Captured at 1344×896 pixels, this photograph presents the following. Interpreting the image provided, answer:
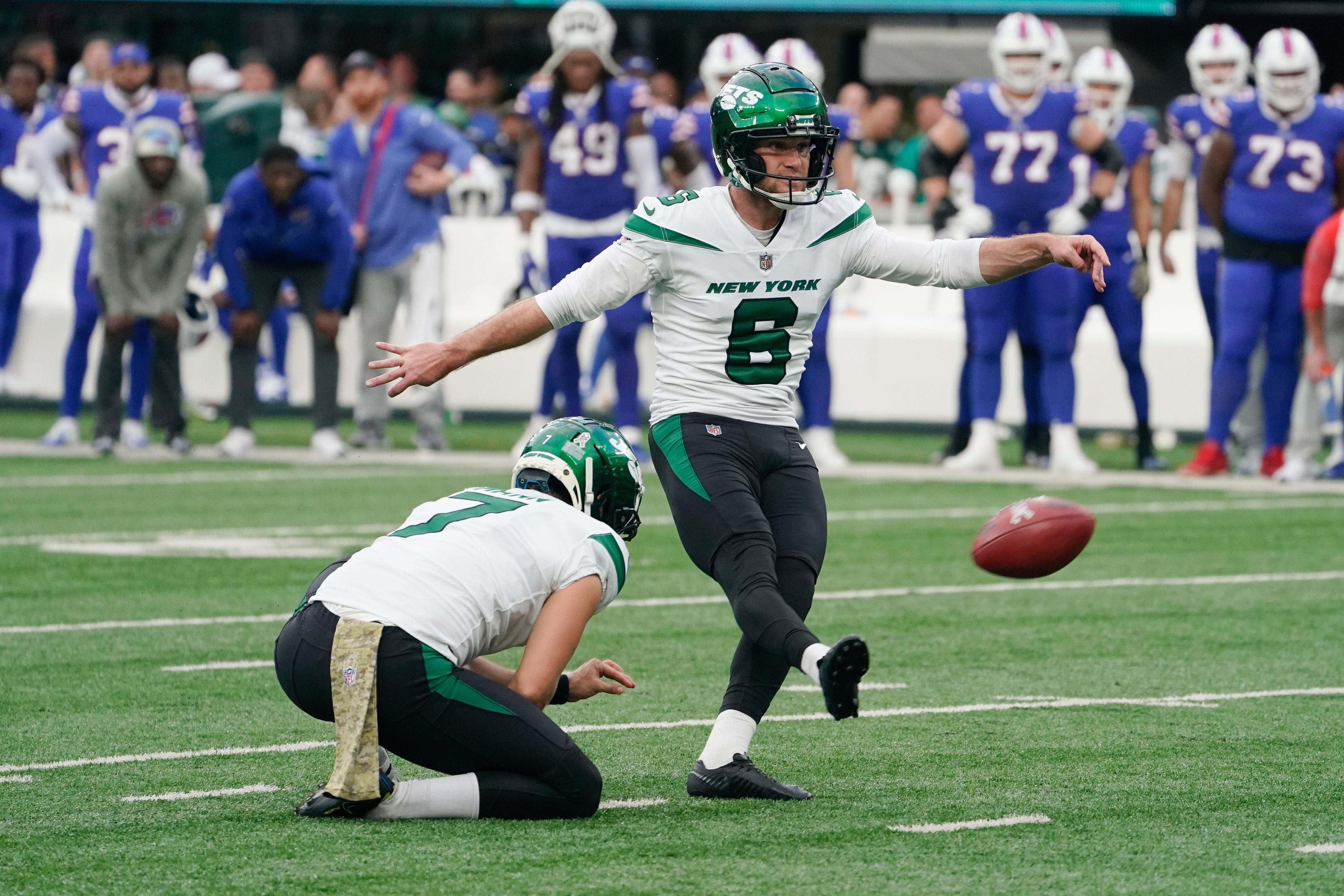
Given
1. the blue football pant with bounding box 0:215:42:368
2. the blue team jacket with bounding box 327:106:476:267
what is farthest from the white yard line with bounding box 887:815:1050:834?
the blue football pant with bounding box 0:215:42:368

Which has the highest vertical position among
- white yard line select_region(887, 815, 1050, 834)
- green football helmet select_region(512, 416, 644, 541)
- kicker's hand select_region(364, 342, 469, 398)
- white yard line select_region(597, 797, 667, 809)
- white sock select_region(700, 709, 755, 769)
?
kicker's hand select_region(364, 342, 469, 398)

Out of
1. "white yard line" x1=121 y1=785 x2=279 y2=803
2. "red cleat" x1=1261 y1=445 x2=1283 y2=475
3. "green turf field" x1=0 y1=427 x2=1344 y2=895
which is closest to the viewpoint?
"green turf field" x1=0 y1=427 x2=1344 y2=895

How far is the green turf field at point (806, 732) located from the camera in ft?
13.1

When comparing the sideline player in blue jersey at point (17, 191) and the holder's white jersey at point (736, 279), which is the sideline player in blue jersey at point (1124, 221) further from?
the holder's white jersey at point (736, 279)

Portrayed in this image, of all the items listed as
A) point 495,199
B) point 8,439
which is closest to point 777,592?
point 8,439

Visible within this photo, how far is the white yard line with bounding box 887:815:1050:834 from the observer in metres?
4.30

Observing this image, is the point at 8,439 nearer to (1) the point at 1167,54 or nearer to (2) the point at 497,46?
(2) the point at 497,46

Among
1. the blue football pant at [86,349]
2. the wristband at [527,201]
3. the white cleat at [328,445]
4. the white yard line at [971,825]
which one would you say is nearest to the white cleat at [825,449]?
the wristband at [527,201]

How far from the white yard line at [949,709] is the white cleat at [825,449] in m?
6.13

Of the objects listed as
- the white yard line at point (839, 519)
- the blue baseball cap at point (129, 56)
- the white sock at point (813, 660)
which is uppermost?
the blue baseball cap at point (129, 56)

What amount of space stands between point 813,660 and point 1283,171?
7.85m

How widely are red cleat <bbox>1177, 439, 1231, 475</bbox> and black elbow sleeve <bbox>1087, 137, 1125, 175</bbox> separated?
159cm

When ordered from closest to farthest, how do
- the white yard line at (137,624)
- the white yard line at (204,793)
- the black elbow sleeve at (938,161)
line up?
the white yard line at (204,793)
the white yard line at (137,624)
the black elbow sleeve at (938,161)

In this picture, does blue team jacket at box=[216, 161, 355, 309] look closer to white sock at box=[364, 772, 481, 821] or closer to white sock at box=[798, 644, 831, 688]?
white sock at box=[364, 772, 481, 821]
